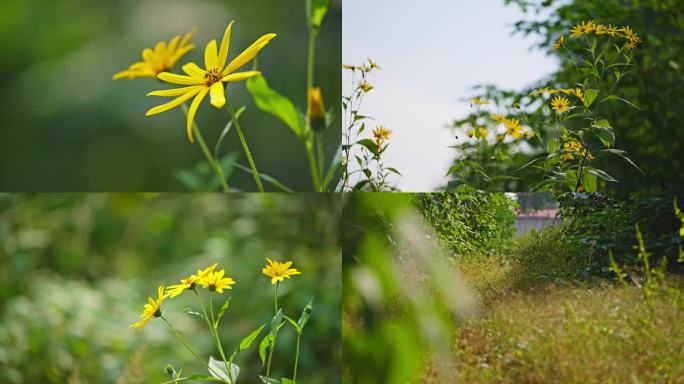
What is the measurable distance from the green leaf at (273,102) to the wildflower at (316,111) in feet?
0.24

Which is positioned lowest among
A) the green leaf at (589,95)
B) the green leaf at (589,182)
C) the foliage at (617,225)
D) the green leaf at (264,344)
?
the green leaf at (264,344)

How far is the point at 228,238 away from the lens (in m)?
2.21

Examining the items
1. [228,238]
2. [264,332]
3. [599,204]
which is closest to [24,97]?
[228,238]

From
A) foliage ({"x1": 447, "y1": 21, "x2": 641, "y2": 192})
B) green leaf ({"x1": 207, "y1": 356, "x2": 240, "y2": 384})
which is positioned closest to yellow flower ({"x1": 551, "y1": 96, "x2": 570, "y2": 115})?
foliage ({"x1": 447, "y1": 21, "x2": 641, "y2": 192})

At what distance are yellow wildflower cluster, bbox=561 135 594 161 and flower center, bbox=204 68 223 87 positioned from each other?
111 cm

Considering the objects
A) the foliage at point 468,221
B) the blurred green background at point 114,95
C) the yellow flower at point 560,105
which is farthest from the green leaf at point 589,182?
the blurred green background at point 114,95

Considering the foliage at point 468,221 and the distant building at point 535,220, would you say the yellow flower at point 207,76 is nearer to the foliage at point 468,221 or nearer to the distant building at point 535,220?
the foliage at point 468,221

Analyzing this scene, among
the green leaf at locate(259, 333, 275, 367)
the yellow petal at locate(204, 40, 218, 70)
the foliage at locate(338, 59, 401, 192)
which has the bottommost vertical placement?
the green leaf at locate(259, 333, 275, 367)

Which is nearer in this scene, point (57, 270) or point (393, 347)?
point (393, 347)

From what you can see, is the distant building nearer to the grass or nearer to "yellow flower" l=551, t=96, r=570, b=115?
the grass

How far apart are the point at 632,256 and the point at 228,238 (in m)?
1.24

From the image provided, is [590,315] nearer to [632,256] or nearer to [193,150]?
[632,256]

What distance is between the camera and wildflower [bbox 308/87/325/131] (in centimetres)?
177

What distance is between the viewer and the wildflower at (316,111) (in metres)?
1.77
